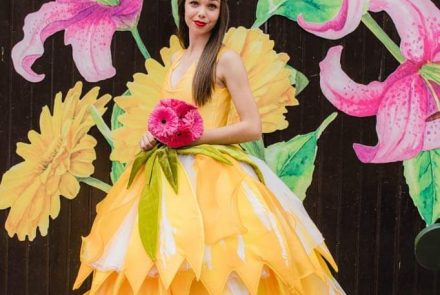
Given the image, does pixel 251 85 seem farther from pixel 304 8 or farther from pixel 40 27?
pixel 40 27

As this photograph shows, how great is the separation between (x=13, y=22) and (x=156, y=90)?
87cm

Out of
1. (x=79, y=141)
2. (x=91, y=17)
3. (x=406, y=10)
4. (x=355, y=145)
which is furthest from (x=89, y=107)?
(x=406, y=10)

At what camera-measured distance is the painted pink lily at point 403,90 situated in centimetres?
400

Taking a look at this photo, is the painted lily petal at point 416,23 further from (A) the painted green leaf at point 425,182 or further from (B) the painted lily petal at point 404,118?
(A) the painted green leaf at point 425,182

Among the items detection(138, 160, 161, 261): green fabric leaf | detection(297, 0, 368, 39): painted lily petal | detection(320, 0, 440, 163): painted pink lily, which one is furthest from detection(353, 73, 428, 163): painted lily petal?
detection(138, 160, 161, 261): green fabric leaf

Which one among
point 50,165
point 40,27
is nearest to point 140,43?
point 40,27

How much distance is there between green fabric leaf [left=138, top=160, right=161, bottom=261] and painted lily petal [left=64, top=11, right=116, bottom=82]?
4.94ft

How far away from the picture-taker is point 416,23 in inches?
157

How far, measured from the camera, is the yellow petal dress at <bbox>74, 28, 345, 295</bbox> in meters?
2.54

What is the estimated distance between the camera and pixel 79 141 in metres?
4.16

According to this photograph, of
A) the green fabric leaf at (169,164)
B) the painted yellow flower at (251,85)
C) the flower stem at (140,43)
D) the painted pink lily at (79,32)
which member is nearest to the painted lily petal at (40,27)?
the painted pink lily at (79,32)

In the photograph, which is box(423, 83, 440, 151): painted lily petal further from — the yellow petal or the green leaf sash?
the yellow petal

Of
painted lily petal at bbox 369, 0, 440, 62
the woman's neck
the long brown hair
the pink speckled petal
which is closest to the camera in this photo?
the long brown hair

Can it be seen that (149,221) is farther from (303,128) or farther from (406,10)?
(406,10)
